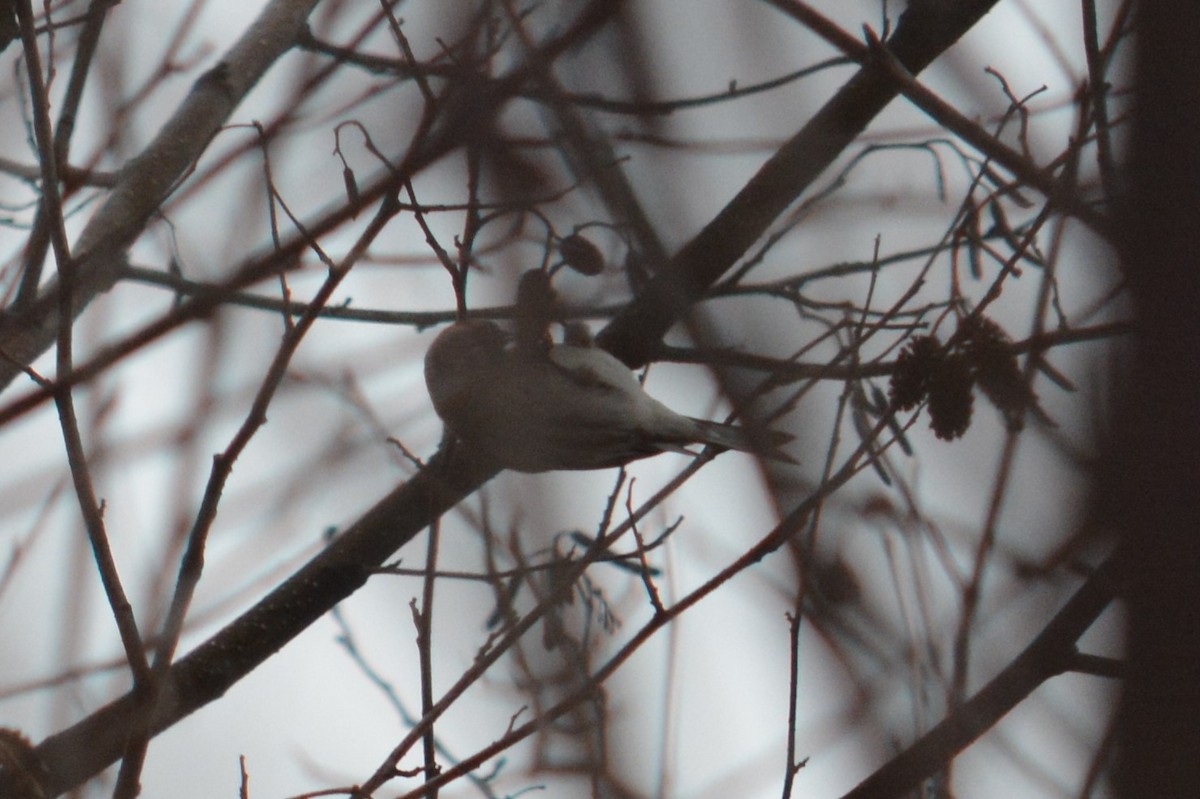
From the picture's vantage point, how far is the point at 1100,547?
2.99 ft

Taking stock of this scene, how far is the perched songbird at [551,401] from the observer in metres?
2.82

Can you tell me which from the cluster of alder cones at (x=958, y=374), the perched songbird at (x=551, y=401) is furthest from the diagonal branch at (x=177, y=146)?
the cluster of alder cones at (x=958, y=374)

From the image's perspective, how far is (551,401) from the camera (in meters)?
2.95

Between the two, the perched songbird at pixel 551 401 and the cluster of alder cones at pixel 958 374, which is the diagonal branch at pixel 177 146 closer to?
the perched songbird at pixel 551 401

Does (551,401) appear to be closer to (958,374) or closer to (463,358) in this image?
(463,358)

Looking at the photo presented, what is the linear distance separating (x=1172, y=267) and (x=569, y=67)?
0.70 meters

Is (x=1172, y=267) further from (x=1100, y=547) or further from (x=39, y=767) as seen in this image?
(x=39, y=767)

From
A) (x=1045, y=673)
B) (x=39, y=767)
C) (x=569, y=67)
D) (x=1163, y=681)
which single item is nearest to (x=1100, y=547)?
(x=1163, y=681)

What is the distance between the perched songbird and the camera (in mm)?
2822

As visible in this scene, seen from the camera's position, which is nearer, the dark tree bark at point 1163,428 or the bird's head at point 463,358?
the dark tree bark at point 1163,428

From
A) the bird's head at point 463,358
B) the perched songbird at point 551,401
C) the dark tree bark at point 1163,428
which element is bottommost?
the dark tree bark at point 1163,428

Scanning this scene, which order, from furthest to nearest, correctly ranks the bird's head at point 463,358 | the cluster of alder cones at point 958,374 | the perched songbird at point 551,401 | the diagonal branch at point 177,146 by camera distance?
1. the bird's head at point 463,358
2. the perched songbird at point 551,401
3. the diagonal branch at point 177,146
4. the cluster of alder cones at point 958,374

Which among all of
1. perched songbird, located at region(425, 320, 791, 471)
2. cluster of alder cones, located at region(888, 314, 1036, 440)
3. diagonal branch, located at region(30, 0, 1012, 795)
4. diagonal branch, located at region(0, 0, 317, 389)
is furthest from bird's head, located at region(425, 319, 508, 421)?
cluster of alder cones, located at region(888, 314, 1036, 440)

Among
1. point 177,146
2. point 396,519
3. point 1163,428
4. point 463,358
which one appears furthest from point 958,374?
point 177,146
